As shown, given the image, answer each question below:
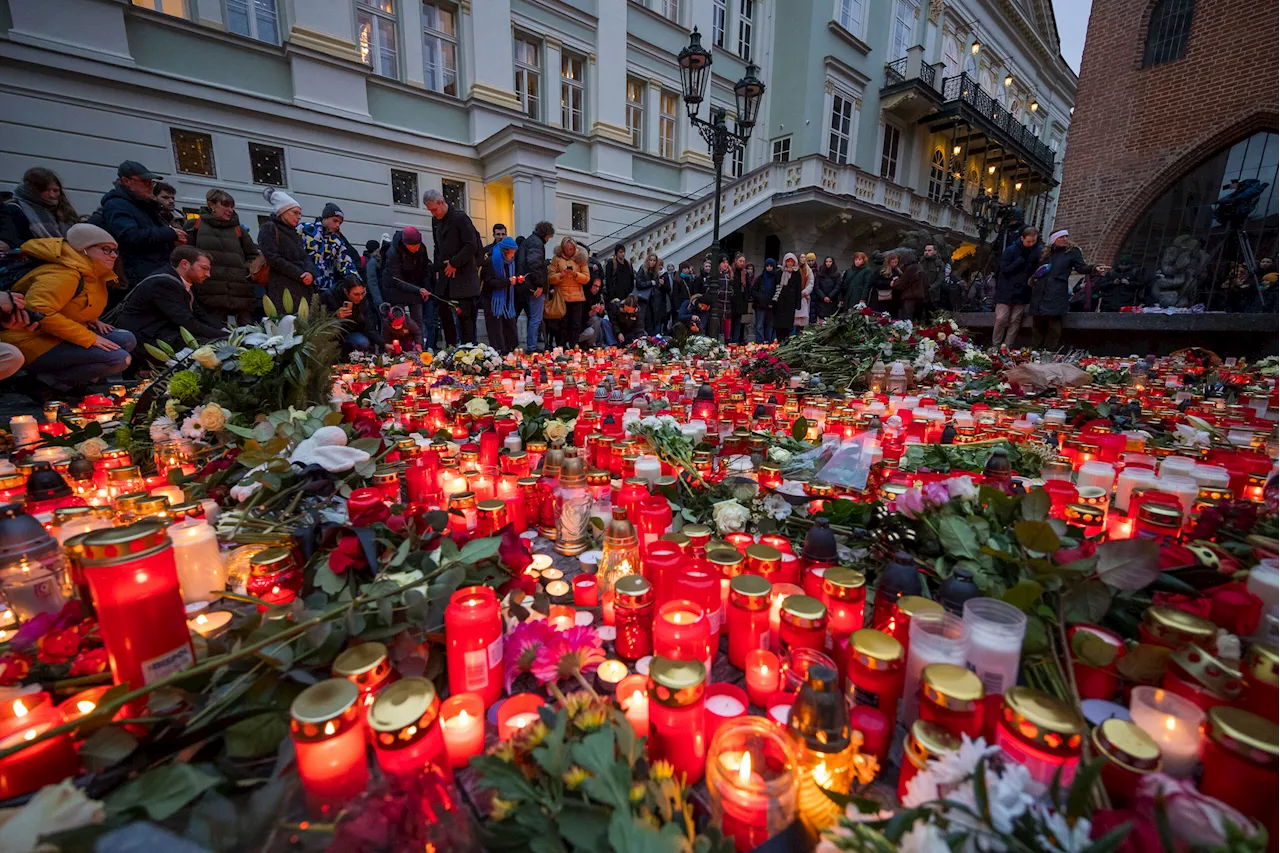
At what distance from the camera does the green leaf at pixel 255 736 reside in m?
0.69

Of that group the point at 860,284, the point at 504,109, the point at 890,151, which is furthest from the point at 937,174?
the point at 504,109

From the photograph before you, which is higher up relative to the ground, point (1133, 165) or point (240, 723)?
point (1133, 165)

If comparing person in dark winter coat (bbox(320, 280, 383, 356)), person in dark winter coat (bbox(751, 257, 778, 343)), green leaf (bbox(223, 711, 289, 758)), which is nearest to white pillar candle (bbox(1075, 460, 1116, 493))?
green leaf (bbox(223, 711, 289, 758))

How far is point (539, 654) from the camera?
34.9 inches

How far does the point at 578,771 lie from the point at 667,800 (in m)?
0.11

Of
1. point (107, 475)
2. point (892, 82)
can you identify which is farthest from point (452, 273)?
point (892, 82)

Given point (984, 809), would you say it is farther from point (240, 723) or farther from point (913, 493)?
point (240, 723)

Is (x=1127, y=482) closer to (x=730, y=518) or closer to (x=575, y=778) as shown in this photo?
(x=730, y=518)

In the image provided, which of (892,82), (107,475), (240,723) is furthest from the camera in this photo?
(892,82)

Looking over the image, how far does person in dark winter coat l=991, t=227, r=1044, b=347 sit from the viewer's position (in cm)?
592

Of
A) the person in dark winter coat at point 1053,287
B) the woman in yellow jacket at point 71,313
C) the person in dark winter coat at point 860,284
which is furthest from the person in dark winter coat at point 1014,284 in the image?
the woman in yellow jacket at point 71,313

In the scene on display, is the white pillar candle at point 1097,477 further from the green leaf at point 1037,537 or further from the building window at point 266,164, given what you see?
the building window at point 266,164

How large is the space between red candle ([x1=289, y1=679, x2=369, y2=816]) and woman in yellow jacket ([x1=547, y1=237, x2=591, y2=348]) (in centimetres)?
685

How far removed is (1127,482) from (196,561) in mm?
2285
